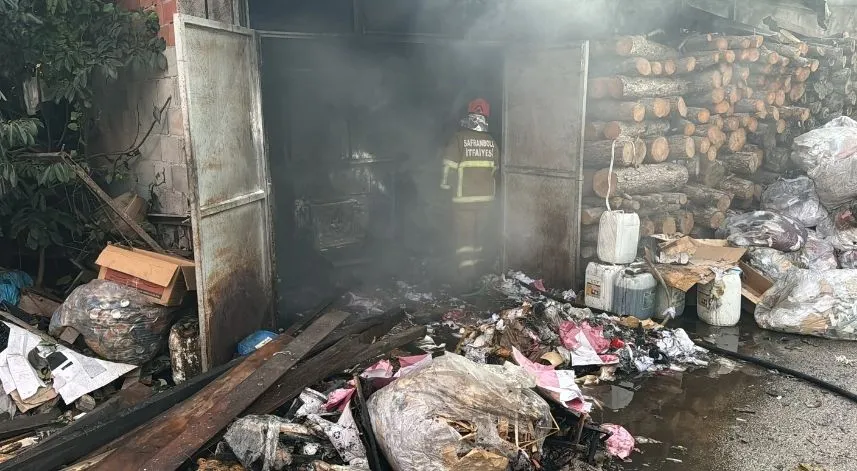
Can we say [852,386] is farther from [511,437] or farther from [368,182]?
[368,182]

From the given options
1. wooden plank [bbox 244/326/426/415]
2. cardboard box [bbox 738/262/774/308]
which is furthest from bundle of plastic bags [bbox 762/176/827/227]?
wooden plank [bbox 244/326/426/415]

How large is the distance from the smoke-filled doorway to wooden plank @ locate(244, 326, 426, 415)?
2.15m

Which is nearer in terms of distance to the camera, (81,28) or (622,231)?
(81,28)

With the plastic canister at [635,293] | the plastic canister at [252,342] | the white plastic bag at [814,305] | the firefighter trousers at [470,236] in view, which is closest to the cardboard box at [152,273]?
the plastic canister at [252,342]

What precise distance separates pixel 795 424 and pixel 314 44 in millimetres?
6203

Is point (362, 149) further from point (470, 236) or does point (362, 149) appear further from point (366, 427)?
point (366, 427)

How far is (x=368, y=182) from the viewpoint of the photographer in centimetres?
811

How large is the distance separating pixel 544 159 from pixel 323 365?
3.93m

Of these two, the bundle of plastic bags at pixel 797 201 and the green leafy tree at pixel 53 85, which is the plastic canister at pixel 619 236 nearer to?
the bundle of plastic bags at pixel 797 201

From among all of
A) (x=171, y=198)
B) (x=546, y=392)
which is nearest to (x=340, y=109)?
(x=171, y=198)

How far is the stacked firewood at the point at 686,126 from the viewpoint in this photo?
266 inches

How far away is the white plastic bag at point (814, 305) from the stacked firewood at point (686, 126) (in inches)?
57.4

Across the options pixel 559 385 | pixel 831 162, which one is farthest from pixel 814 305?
pixel 559 385

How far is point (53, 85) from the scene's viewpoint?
5191 millimetres
